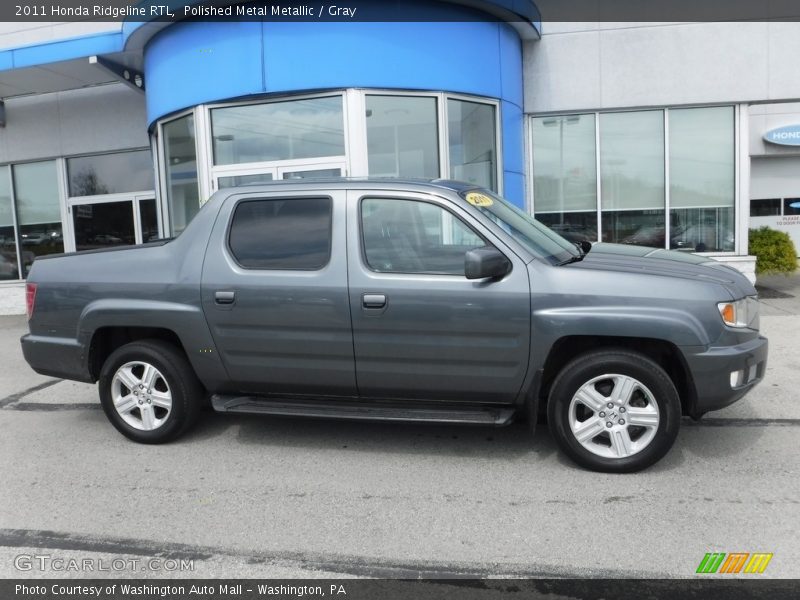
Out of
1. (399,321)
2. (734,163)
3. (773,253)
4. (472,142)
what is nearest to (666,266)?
(399,321)

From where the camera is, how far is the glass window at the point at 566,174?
11.6m

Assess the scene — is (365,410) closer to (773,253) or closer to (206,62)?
(206,62)

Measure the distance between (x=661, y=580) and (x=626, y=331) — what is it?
4.92ft

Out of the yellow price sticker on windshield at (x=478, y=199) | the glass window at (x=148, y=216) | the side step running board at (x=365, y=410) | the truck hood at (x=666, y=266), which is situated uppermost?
the glass window at (x=148, y=216)

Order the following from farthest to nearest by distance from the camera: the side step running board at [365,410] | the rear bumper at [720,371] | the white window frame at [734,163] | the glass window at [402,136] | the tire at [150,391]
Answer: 1. the white window frame at [734,163]
2. the glass window at [402,136]
3. the tire at [150,391]
4. the side step running board at [365,410]
5. the rear bumper at [720,371]

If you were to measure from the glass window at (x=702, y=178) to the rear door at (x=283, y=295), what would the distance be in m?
8.69

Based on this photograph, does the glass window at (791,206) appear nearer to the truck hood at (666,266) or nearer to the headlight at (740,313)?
the truck hood at (666,266)

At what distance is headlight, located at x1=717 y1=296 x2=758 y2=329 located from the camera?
13.3 ft

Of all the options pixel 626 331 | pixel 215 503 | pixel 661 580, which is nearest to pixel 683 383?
pixel 626 331

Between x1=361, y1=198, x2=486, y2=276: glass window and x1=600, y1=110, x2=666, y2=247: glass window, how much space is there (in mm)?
7913

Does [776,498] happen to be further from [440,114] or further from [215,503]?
[440,114]

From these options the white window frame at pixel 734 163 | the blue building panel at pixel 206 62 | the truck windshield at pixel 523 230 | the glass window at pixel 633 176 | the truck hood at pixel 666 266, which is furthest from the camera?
the glass window at pixel 633 176

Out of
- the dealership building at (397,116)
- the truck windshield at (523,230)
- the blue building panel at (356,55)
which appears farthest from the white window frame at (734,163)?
the truck windshield at (523,230)

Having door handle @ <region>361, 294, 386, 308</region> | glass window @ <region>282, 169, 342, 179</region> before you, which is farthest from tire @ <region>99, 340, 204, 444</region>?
glass window @ <region>282, 169, 342, 179</region>
